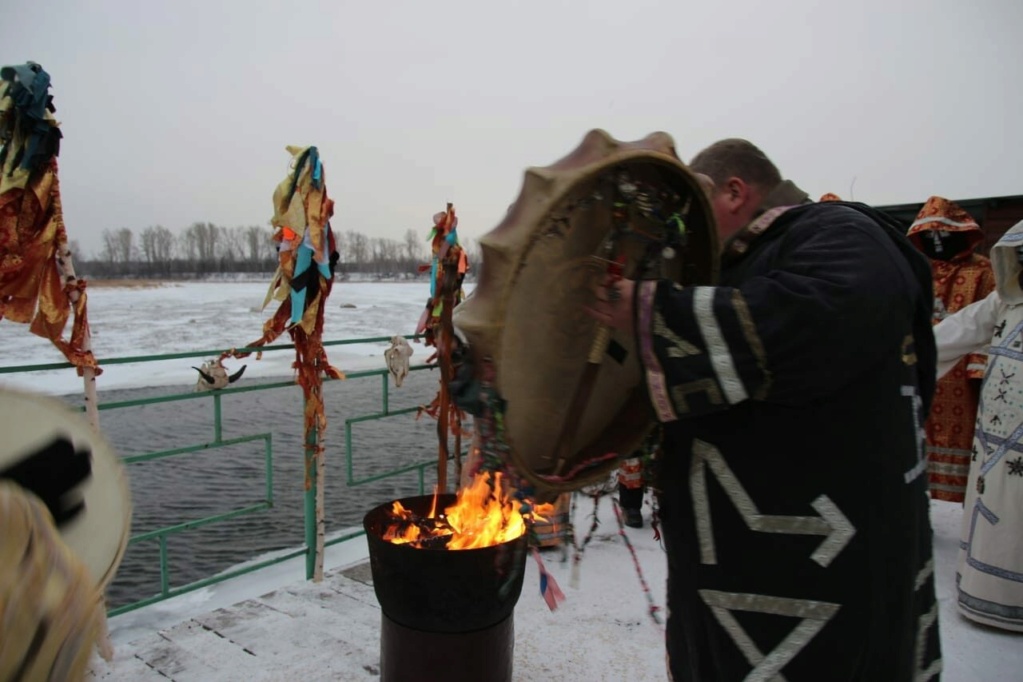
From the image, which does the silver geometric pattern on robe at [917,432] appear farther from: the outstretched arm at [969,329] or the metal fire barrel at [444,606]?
the outstretched arm at [969,329]

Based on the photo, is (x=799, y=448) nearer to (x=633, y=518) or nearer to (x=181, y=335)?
(x=633, y=518)

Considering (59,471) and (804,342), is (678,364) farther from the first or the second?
(59,471)

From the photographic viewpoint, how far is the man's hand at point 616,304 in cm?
152

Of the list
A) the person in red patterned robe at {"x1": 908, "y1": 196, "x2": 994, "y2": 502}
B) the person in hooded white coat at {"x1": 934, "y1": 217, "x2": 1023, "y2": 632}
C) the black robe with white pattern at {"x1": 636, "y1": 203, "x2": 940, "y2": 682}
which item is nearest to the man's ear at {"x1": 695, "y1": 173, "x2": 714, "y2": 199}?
the black robe with white pattern at {"x1": 636, "y1": 203, "x2": 940, "y2": 682}

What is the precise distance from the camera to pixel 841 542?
5.11 ft

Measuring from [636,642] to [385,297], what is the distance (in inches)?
991

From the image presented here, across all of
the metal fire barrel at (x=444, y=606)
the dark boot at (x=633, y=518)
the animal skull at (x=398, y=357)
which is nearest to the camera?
the metal fire barrel at (x=444, y=606)

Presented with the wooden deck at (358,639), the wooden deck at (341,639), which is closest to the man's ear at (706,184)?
the wooden deck at (341,639)

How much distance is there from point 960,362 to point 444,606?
156 inches

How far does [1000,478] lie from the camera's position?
360 centimetres

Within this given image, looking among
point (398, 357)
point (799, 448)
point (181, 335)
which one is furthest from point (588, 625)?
point (181, 335)

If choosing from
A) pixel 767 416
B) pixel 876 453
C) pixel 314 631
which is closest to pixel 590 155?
pixel 767 416

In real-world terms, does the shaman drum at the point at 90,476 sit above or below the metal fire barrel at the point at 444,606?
above

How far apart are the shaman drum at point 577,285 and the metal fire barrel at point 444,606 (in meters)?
0.85
